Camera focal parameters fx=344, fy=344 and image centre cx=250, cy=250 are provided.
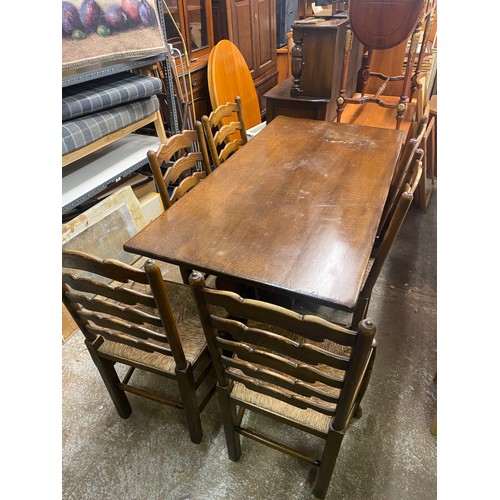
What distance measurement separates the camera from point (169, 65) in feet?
7.56

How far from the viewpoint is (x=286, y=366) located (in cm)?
91

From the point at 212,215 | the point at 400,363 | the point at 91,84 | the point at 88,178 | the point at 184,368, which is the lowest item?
the point at 400,363

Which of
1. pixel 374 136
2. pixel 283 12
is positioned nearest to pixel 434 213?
pixel 374 136

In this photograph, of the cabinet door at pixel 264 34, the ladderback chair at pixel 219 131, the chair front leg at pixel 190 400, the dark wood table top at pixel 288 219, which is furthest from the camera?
the cabinet door at pixel 264 34

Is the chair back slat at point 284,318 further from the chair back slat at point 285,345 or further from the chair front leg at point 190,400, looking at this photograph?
the chair front leg at point 190,400

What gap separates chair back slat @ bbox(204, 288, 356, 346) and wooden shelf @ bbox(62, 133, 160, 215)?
1400 mm

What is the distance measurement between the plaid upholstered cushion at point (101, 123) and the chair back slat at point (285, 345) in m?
1.37

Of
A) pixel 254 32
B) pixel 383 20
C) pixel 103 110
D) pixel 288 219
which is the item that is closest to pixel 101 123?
pixel 103 110

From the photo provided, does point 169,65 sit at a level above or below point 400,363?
above

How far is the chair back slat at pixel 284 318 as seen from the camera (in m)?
0.74

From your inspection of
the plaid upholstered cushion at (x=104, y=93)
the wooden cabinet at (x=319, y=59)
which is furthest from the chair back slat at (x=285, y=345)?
the wooden cabinet at (x=319, y=59)

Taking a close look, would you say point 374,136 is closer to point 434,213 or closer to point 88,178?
point 434,213

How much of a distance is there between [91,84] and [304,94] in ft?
4.76

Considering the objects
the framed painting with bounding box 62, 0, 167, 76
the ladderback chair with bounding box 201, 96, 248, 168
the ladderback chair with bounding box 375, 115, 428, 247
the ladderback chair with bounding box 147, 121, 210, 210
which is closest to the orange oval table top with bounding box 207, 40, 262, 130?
the framed painting with bounding box 62, 0, 167, 76
